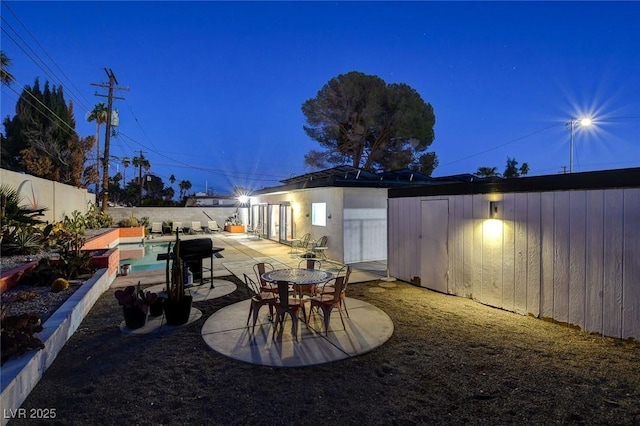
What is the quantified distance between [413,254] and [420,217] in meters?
0.88

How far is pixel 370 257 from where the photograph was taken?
987 centimetres

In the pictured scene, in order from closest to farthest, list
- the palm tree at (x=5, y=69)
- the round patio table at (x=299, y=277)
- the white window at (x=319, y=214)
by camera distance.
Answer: the round patio table at (x=299, y=277) < the palm tree at (x=5, y=69) < the white window at (x=319, y=214)

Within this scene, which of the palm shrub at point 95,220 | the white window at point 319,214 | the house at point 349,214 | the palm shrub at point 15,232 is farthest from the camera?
the palm shrub at point 95,220

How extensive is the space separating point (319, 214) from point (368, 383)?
823 centimetres

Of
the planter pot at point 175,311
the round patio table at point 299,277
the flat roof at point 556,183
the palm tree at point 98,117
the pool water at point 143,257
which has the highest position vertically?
the palm tree at point 98,117

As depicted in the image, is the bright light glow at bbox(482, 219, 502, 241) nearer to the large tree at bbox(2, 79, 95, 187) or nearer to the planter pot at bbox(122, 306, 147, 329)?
the planter pot at bbox(122, 306, 147, 329)

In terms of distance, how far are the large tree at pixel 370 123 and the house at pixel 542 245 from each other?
12.8 meters

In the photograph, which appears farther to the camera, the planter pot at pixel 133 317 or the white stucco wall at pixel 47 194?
the white stucco wall at pixel 47 194

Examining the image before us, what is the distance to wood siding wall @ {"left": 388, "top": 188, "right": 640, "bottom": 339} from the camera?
3832mm

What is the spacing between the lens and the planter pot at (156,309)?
4.67m

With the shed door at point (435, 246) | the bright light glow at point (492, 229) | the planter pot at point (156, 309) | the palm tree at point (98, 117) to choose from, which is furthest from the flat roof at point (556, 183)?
the palm tree at point (98, 117)

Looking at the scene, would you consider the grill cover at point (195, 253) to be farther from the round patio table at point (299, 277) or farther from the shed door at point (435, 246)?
the shed door at point (435, 246)

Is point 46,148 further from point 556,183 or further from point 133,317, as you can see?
point 556,183

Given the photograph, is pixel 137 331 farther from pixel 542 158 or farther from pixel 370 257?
pixel 542 158
